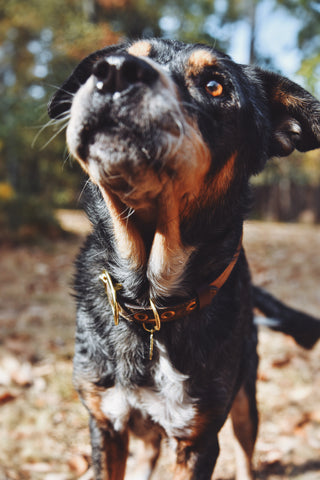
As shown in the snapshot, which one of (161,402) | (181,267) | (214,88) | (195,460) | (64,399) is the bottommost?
(64,399)

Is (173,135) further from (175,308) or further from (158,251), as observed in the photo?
(175,308)

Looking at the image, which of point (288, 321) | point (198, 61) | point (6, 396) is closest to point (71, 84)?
point (198, 61)

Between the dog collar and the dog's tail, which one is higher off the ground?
the dog collar

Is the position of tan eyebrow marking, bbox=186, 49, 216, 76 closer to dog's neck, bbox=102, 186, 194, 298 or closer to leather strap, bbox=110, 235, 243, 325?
dog's neck, bbox=102, 186, 194, 298

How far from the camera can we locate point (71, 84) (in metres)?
2.21

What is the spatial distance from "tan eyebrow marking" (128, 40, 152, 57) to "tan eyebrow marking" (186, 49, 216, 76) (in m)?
0.23

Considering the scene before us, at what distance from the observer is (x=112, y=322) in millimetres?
2018

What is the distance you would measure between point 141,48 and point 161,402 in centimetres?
165

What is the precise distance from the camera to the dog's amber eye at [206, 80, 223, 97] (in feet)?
5.81

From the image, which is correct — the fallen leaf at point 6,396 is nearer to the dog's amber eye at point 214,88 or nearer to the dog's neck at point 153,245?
the dog's neck at point 153,245

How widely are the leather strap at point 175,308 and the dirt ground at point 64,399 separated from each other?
1.41m

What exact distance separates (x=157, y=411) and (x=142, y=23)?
46.9ft

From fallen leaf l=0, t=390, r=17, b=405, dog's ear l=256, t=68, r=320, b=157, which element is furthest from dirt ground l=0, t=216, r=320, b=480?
dog's ear l=256, t=68, r=320, b=157

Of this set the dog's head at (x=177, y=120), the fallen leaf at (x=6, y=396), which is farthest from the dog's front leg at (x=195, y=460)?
the fallen leaf at (x=6, y=396)
